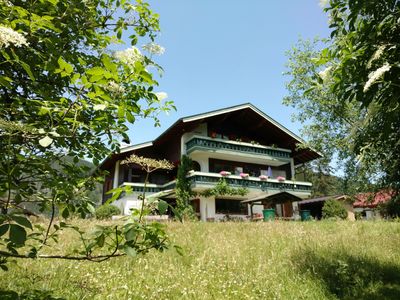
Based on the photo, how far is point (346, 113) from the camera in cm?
2767

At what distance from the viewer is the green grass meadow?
15.9 ft

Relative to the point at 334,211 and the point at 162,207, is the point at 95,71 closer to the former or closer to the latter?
the point at 162,207

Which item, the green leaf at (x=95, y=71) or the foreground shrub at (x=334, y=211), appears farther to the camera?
the foreground shrub at (x=334, y=211)

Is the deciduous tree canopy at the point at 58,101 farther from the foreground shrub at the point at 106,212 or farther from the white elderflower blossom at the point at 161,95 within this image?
the foreground shrub at the point at 106,212

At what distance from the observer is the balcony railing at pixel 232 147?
76.2 feet

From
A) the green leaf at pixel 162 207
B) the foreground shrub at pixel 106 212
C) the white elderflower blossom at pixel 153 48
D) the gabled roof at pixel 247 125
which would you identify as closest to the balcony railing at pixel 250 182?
the gabled roof at pixel 247 125

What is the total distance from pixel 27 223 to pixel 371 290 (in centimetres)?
608

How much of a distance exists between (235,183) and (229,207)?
7.84ft

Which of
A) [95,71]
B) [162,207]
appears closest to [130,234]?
[162,207]

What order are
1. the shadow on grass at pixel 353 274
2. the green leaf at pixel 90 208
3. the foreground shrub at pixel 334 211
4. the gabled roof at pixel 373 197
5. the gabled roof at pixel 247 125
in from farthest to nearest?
1. the gabled roof at pixel 247 125
2. the foreground shrub at pixel 334 211
3. the gabled roof at pixel 373 197
4. the shadow on grass at pixel 353 274
5. the green leaf at pixel 90 208

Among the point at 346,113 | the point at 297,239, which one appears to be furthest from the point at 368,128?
the point at 346,113

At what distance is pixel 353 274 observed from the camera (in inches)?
245

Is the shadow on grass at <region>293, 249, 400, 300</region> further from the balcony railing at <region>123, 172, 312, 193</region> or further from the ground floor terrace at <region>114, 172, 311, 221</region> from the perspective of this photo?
the balcony railing at <region>123, 172, 312, 193</region>

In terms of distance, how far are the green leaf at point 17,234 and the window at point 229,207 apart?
23125 millimetres
